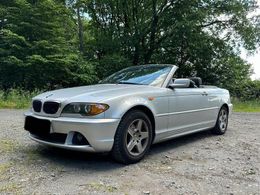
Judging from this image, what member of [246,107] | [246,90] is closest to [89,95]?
[246,107]

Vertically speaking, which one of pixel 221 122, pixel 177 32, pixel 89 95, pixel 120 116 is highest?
pixel 177 32

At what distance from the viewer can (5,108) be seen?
9.27m

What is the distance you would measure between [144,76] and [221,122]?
7.22ft

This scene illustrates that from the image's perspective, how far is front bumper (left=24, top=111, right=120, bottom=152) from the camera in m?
3.26

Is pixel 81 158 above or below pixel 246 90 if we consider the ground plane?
below

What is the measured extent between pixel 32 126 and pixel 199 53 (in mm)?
16382

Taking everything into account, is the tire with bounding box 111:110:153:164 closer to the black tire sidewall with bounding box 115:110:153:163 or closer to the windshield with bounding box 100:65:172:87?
the black tire sidewall with bounding box 115:110:153:163

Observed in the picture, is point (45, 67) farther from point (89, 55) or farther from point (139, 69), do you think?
point (139, 69)

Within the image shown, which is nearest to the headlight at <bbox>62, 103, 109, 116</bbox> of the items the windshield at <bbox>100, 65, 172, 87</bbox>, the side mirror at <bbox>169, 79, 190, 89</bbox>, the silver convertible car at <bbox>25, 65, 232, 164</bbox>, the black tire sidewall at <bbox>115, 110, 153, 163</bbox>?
the silver convertible car at <bbox>25, 65, 232, 164</bbox>

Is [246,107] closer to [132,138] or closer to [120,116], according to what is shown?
[132,138]

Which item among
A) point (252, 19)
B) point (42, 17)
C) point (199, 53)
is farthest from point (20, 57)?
point (252, 19)

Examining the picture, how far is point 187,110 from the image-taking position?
4613 millimetres

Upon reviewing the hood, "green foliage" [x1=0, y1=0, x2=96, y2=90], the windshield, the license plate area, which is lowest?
the license plate area

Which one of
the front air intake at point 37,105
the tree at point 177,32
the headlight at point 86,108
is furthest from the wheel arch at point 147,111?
the tree at point 177,32
